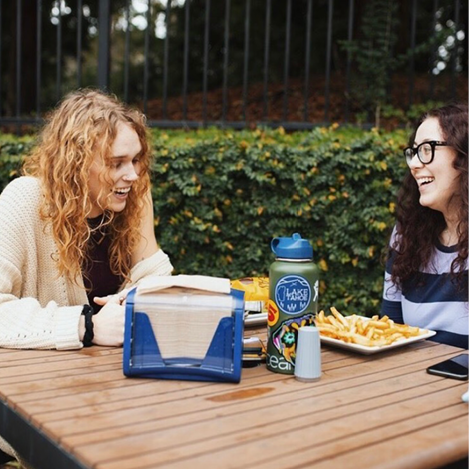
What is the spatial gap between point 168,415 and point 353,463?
40 cm

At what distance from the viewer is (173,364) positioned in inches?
63.1

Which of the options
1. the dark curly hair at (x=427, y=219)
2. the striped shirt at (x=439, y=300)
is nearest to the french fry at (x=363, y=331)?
the striped shirt at (x=439, y=300)

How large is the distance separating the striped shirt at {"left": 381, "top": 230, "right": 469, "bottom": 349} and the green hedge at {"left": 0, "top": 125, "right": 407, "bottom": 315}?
5.02 feet

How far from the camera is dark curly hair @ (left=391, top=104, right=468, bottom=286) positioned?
7.55ft

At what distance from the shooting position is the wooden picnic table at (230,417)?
116 cm

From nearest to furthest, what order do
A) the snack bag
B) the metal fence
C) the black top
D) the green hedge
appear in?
the snack bag → the black top → the green hedge → the metal fence

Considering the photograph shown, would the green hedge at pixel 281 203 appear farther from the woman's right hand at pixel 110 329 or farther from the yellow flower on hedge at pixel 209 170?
the woman's right hand at pixel 110 329

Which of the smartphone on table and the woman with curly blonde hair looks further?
the woman with curly blonde hair

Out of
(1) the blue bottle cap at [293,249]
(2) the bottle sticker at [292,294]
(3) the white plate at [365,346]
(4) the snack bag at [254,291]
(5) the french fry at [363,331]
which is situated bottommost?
(3) the white plate at [365,346]

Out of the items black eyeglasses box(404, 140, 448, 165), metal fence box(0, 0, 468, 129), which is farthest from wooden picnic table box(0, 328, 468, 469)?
metal fence box(0, 0, 468, 129)

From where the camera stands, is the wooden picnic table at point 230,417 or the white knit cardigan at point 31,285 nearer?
the wooden picnic table at point 230,417

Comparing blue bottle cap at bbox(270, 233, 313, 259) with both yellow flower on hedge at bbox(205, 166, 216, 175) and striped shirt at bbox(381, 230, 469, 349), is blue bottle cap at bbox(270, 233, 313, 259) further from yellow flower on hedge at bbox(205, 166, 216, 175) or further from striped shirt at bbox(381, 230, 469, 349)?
yellow flower on hedge at bbox(205, 166, 216, 175)

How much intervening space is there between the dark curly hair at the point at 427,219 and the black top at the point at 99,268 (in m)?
1.03

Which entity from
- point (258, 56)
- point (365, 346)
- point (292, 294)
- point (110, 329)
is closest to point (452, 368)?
point (365, 346)
